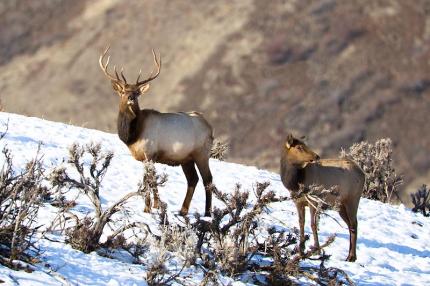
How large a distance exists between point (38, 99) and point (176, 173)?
204ft

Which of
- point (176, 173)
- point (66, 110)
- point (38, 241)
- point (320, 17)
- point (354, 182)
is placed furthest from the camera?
point (320, 17)

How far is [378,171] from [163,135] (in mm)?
8265

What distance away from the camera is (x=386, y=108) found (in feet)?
242

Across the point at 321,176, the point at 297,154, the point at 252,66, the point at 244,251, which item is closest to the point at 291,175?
the point at 297,154

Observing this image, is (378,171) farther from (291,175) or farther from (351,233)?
(291,175)

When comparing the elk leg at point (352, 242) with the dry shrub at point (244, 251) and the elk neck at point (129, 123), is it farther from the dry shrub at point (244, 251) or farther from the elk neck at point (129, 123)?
the elk neck at point (129, 123)

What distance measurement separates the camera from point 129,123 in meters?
11.8

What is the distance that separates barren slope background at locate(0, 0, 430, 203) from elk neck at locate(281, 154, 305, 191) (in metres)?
54.6

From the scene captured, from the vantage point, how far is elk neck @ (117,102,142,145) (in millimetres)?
11836

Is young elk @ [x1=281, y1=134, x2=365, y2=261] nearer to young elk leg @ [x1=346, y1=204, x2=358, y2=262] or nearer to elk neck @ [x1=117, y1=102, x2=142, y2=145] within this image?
young elk leg @ [x1=346, y1=204, x2=358, y2=262]

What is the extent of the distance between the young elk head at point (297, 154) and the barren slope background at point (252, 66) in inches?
2145

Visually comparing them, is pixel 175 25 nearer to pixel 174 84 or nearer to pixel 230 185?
pixel 174 84

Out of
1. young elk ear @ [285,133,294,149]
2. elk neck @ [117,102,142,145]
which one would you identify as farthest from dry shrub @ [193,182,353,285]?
elk neck @ [117,102,142,145]

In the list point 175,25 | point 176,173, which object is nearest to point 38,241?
point 176,173
